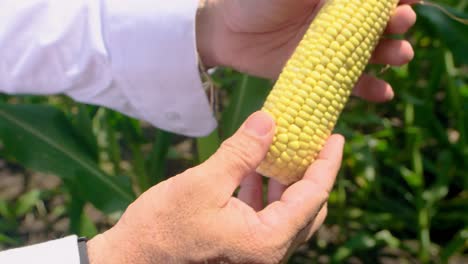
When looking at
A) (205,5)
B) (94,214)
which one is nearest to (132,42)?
(205,5)

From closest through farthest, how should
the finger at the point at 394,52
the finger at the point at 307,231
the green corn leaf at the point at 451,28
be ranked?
the finger at the point at 307,231
the finger at the point at 394,52
the green corn leaf at the point at 451,28

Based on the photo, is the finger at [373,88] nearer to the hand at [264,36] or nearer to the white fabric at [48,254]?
the hand at [264,36]

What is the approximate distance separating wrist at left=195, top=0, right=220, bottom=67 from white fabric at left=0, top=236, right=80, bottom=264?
1.65 ft

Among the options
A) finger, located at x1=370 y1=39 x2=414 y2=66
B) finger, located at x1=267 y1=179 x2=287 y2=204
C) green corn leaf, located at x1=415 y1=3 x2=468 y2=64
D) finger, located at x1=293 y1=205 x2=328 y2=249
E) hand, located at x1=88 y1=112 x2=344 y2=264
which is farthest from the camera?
green corn leaf, located at x1=415 y1=3 x2=468 y2=64

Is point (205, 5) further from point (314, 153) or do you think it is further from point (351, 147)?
point (351, 147)

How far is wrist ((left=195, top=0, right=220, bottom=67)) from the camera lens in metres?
1.11

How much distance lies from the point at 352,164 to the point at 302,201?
0.89 meters

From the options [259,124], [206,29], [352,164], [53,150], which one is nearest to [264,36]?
[206,29]

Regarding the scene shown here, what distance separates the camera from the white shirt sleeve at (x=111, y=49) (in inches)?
42.2

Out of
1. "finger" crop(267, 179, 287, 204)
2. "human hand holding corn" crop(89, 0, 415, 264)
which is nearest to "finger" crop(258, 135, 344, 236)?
"human hand holding corn" crop(89, 0, 415, 264)

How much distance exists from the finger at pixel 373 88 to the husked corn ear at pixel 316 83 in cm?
25

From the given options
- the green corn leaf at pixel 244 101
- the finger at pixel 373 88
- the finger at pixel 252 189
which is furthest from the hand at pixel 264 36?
the finger at pixel 252 189

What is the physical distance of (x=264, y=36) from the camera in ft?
3.59

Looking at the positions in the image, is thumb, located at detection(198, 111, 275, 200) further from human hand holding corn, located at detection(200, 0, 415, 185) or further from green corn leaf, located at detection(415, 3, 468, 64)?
green corn leaf, located at detection(415, 3, 468, 64)
